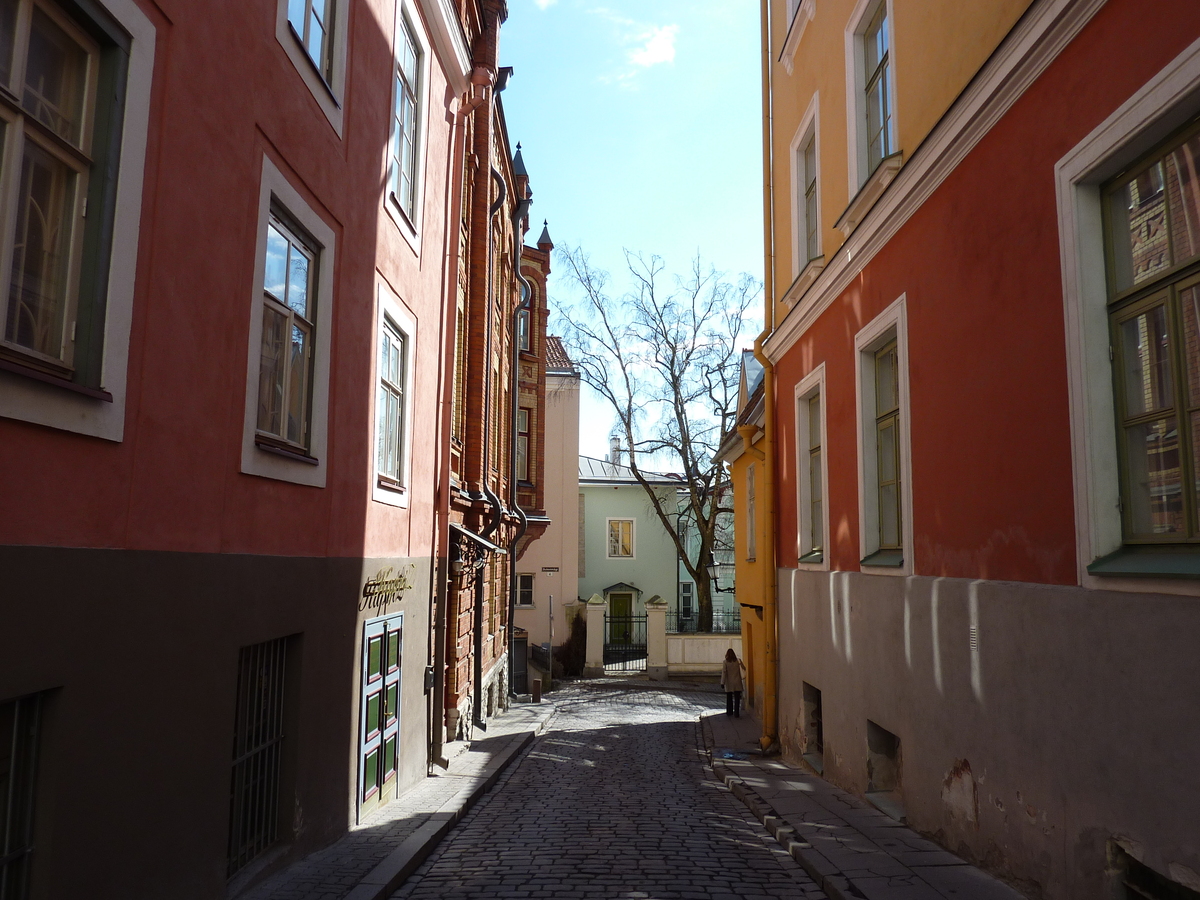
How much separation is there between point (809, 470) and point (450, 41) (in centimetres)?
691

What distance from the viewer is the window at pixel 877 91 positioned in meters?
8.95

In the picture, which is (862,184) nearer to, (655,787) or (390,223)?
(390,223)

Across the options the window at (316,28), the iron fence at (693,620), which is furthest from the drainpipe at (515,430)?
the iron fence at (693,620)

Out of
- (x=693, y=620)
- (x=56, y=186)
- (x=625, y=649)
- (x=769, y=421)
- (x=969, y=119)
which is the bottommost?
(x=625, y=649)

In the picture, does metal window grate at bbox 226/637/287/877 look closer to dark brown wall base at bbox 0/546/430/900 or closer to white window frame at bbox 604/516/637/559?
dark brown wall base at bbox 0/546/430/900

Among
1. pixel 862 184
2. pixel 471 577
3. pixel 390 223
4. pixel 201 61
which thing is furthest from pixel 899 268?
pixel 471 577

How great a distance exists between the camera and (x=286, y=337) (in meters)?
6.55

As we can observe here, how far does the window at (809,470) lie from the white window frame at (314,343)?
236 inches

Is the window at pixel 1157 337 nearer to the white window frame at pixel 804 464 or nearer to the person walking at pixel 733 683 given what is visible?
the white window frame at pixel 804 464

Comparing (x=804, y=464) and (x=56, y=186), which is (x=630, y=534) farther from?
(x=56, y=186)

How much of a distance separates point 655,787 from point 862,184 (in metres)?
7.40

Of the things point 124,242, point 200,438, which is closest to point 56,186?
point 124,242

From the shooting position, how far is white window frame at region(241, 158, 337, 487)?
19.2 ft

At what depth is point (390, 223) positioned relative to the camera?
9.17 meters
